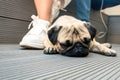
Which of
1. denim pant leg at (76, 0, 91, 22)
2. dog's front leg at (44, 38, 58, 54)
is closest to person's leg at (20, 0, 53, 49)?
dog's front leg at (44, 38, 58, 54)

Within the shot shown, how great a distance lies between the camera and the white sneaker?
1.29 metres

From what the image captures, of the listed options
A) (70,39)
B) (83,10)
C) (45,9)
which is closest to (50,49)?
(70,39)

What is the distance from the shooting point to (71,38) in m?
1.11

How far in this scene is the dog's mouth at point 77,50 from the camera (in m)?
1.08

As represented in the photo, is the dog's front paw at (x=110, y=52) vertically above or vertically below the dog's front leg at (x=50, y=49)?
below

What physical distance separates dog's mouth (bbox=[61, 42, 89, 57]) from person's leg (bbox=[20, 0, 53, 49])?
0.25 metres

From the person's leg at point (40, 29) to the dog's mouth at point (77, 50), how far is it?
0.25 m

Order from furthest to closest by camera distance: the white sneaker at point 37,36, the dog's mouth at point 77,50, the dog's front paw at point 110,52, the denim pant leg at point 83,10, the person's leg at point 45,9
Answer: the denim pant leg at point 83,10 < the person's leg at point 45,9 < the white sneaker at point 37,36 < the dog's front paw at point 110,52 < the dog's mouth at point 77,50

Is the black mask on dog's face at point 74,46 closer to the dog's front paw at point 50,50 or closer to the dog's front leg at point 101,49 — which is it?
the dog's front paw at point 50,50

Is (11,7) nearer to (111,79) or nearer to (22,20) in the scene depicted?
(22,20)

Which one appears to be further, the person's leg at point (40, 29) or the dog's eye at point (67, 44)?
the person's leg at point (40, 29)

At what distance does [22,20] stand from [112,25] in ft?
5.86

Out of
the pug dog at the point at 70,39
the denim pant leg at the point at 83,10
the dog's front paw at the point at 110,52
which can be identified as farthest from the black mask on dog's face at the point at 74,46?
the denim pant leg at the point at 83,10

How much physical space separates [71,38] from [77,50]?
70 millimetres
